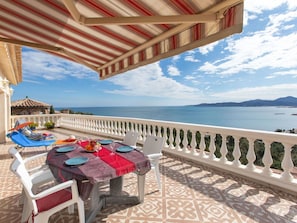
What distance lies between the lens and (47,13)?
2844 mm

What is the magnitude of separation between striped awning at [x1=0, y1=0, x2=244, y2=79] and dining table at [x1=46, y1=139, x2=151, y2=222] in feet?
5.46

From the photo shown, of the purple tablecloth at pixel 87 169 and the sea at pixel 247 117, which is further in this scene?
the sea at pixel 247 117

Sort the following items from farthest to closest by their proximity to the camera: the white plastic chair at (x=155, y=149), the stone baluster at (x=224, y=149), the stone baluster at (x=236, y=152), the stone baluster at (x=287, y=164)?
1. the stone baluster at (x=224, y=149)
2. the stone baluster at (x=236, y=152)
3. the white plastic chair at (x=155, y=149)
4. the stone baluster at (x=287, y=164)

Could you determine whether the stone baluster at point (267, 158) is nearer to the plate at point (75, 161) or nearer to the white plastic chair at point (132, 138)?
the white plastic chair at point (132, 138)

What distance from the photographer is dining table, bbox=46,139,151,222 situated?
7.64 ft

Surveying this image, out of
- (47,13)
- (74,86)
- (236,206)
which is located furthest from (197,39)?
(74,86)

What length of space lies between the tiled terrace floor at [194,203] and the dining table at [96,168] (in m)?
0.16

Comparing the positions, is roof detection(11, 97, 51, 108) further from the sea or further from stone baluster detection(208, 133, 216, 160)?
stone baluster detection(208, 133, 216, 160)

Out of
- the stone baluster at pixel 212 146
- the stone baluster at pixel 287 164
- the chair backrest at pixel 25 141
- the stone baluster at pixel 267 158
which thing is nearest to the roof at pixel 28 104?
the chair backrest at pixel 25 141

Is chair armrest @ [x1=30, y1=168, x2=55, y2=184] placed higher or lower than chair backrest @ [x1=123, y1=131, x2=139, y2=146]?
lower

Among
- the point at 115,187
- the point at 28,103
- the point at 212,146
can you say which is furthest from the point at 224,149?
the point at 28,103

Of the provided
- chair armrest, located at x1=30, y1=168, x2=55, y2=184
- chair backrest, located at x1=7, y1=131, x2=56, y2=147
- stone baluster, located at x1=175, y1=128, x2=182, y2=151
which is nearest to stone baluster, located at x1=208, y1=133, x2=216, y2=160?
stone baluster, located at x1=175, y1=128, x2=182, y2=151

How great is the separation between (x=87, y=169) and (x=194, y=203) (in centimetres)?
198

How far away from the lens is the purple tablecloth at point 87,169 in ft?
7.50
